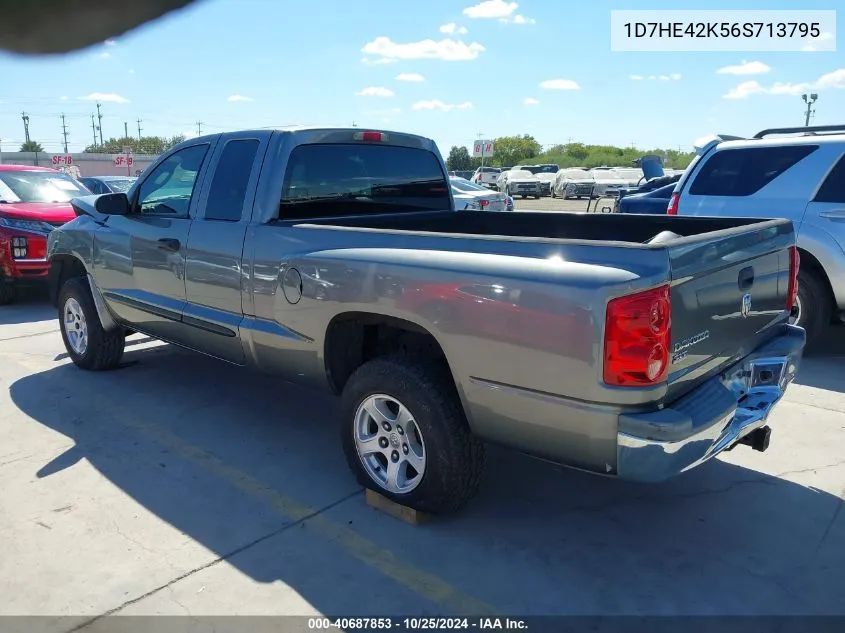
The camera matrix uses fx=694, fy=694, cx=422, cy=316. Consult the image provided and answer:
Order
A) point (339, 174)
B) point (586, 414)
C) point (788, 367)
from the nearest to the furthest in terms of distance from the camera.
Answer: point (586, 414) → point (788, 367) → point (339, 174)

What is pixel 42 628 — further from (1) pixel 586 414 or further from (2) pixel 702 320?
(2) pixel 702 320

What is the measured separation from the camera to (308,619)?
2.75m

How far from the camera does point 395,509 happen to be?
3.50 metres

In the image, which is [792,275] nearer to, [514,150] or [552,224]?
[552,224]

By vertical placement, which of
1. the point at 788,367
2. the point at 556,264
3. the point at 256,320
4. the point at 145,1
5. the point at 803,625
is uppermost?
the point at 145,1

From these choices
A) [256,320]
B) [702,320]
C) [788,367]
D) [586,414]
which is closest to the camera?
[586,414]

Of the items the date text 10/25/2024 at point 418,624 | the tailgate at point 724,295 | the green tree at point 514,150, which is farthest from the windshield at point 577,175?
the green tree at point 514,150

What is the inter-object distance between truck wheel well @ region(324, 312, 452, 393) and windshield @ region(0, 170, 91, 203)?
7762 millimetres

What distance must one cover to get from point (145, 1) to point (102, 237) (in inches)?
204

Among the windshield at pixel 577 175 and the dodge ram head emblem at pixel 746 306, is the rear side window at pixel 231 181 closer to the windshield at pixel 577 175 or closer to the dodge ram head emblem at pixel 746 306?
the dodge ram head emblem at pixel 746 306

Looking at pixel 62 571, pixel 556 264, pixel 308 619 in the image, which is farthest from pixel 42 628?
pixel 556 264

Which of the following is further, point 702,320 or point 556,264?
Result: point 702,320

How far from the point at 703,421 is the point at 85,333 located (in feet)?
16.2

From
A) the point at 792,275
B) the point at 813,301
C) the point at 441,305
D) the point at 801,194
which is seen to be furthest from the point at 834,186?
the point at 441,305
